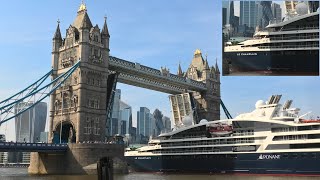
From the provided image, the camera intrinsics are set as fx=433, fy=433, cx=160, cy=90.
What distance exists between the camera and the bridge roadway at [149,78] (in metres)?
82.9

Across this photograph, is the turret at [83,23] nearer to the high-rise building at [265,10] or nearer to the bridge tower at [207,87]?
the high-rise building at [265,10]

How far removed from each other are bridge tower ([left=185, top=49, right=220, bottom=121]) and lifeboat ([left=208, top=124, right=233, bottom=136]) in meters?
34.9

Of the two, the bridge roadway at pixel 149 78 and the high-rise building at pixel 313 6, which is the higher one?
the high-rise building at pixel 313 6

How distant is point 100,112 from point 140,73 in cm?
1331

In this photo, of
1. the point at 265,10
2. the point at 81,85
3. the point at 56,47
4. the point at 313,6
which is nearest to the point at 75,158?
the point at 81,85

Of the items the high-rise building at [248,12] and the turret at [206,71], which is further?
the turret at [206,71]

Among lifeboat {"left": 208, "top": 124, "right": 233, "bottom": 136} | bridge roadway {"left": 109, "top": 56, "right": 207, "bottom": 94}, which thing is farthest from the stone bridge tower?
lifeboat {"left": 208, "top": 124, "right": 233, "bottom": 136}

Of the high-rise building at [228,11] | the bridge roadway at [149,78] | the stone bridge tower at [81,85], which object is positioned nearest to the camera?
the high-rise building at [228,11]

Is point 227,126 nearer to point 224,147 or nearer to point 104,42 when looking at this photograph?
point 224,147

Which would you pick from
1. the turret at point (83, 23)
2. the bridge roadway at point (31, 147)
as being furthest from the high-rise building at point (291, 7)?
the bridge roadway at point (31, 147)

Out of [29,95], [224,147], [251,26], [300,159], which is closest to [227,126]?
[224,147]

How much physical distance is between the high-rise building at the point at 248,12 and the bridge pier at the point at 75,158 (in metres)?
29.5

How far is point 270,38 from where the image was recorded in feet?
212

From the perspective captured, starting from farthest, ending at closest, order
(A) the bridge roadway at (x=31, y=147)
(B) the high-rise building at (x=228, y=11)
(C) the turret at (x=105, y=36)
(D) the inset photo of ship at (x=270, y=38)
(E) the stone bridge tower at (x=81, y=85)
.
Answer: (C) the turret at (x=105, y=36) < (E) the stone bridge tower at (x=81, y=85) < (A) the bridge roadway at (x=31, y=147) < (D) the inset photo of ship at (x=270, y=38) < (B) the high-rise building at (x=228, y=11)
